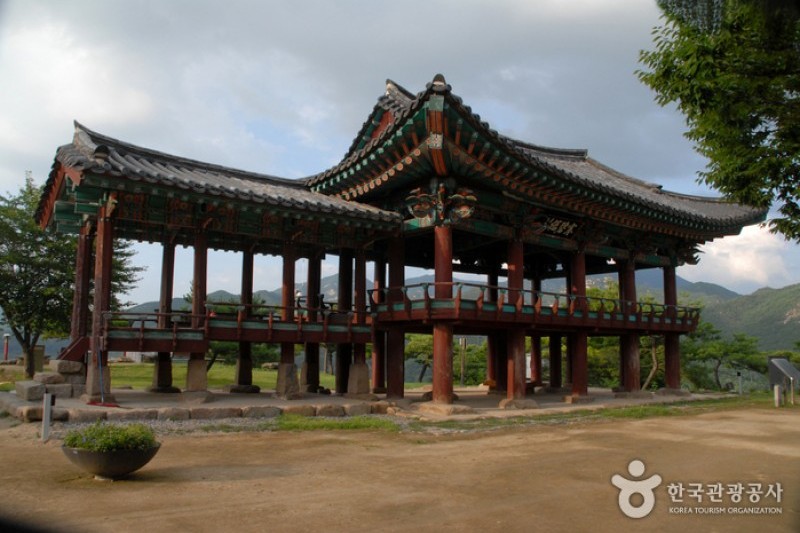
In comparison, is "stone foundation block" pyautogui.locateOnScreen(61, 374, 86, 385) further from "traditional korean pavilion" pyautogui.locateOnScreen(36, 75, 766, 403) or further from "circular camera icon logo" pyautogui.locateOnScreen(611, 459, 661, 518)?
"circular camera icon logo" pyautogui.locateOnScreen(611, 459, 661, 518)

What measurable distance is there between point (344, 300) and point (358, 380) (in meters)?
4.20

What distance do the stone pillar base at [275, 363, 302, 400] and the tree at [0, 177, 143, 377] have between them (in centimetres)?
1811

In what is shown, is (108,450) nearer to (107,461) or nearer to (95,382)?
(107,461)

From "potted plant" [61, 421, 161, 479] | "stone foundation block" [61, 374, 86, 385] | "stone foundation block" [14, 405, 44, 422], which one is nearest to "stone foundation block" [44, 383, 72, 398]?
"stone foundation block" [61, 374, 86, 385]

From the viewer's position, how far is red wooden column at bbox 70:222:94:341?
18656 millimetres

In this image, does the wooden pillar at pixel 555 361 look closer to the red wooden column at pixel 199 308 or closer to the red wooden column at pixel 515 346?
the red wooden column at pixel 515 346

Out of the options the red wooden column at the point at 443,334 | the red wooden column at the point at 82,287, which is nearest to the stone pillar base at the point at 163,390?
the red wooden column at the point at 82,287

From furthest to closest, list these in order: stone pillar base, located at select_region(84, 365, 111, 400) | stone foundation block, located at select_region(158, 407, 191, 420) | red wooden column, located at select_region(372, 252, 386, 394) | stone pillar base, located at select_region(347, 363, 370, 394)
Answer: red wooden column, located at select_region(372, 252, 386, 394), stone pillar base, located at select_region(347, 363, 370, 394), stone pillar base, located at select_region(84, 365, 111, 400), stone foundation block, located at select_region(158, 407, 191, 420)

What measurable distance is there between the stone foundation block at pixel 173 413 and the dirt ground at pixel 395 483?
185 centimetres

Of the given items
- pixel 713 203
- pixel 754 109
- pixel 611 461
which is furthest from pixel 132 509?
pixel 713 203

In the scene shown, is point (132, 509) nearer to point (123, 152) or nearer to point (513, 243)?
point (123, 152)

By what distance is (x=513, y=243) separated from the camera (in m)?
22.1

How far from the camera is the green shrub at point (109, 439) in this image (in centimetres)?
838

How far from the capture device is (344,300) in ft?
77.0
